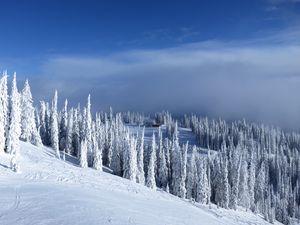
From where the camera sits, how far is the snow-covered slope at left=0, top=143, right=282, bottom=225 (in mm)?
45656

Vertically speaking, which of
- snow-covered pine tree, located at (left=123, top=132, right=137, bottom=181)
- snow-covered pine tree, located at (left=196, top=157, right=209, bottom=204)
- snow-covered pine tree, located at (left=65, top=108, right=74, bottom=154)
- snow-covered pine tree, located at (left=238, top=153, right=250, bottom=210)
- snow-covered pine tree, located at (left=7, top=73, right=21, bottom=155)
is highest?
snow-covered pine tree, located at (left=7, top=73, right=21, bottom=155)

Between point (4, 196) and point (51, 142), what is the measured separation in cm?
7255

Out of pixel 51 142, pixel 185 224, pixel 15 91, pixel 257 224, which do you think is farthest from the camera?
pixel 51 142

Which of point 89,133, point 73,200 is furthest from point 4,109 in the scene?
point 73,200

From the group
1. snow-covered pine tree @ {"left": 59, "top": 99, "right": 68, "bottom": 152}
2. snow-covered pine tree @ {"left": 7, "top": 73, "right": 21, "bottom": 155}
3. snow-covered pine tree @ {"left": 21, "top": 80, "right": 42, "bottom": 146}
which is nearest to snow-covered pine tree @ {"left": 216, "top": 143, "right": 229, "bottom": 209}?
snow-covered pine tree @ {"left": 59, "top": 99, "right": 68, "bottom": 152}

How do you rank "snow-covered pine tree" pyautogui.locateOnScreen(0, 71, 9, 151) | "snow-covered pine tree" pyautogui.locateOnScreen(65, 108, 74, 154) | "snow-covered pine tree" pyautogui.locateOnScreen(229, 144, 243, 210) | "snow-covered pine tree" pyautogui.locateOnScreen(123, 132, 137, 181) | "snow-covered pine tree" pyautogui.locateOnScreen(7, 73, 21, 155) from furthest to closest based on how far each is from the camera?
1. "snow-covered pine tree" pyautogui.locateOnScreen(229, 144, 243, 210)
2. "snow-covered pine tree" pyautogui.locateOnScreen(65, 108, 74, 154)
3. "snow-covered pine tree" pyautogui.locateOnScreen(123, 132, 137, 181)
4. "snow-covered pine tree" pyautogui.locateOnScreen(0, 71, 9, 151)
5. "snow-covered pine tree" pyautogui.locateOnScreen(7, 73, 21, 155)

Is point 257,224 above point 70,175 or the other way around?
the other way around

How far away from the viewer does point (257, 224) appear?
10194 centimetres

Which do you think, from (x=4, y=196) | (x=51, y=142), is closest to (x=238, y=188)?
(x=51, y=142)

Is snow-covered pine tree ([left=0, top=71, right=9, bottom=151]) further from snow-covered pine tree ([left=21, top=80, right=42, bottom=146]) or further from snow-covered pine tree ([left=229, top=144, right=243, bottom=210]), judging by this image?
snow-covered pine tree ([left=229, top=144, right=243, bottom=210])

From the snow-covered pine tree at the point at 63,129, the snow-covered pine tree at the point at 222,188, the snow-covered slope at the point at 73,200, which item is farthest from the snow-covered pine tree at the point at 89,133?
the snow-covered pine tree at the point at 222,188

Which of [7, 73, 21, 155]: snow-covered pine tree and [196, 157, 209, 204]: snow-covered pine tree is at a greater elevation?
[7, 73, 21, 155]: snow-covered pine tree

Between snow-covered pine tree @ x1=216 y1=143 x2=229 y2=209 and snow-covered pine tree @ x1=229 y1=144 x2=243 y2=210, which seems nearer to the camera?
snow-covered pine tree @ x1=216 y1=143 x2=229 y2=209

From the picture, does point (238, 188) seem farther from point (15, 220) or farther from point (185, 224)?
point (15, 220)
